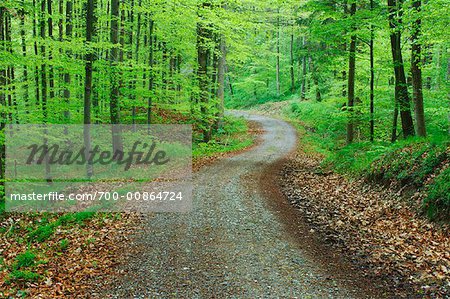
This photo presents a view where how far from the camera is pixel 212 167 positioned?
594 inches

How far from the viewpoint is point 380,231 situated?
25.9 feet

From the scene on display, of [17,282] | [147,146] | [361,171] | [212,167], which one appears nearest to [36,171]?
[147,146]

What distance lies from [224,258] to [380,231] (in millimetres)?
3787

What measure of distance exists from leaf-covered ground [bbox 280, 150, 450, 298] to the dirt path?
850 mm

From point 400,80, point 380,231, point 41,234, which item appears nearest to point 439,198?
point 380,231

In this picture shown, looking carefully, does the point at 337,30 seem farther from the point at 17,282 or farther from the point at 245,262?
the point at 17,282

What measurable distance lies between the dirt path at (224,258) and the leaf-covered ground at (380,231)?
850mm

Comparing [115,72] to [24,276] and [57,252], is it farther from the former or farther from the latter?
[24,276]

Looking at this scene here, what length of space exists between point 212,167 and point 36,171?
876 centimetres

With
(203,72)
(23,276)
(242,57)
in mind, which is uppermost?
(242,57)

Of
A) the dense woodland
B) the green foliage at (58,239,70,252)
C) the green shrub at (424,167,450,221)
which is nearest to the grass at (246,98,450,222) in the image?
the green shrub at (424,167,450,221)

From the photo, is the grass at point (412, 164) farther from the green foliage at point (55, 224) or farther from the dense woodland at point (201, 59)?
the green foliage at point (55, 224)

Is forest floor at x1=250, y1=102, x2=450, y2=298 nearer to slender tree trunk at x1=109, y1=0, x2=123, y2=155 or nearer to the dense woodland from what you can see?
the dense woodland

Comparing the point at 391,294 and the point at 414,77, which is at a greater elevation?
the point at 414,77
